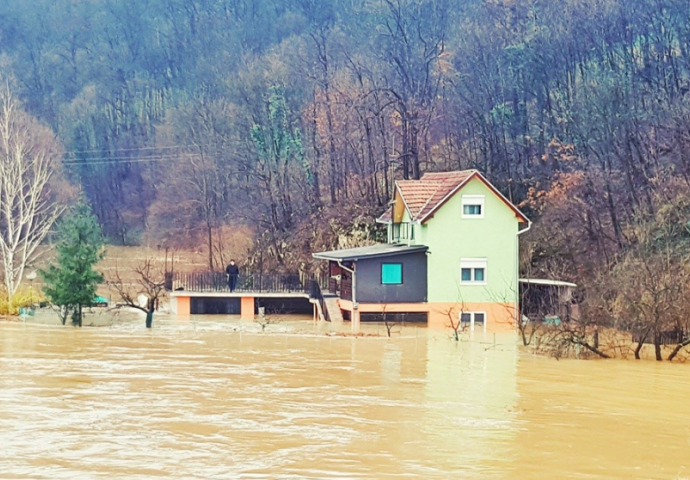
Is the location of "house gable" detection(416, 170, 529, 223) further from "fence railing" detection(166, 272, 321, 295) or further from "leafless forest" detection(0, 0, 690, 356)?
"fence railing" detection(166, 272, 321, 295)

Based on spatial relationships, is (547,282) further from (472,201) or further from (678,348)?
(678,348)

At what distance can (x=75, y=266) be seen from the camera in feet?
126

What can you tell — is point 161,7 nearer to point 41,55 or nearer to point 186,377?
point 41,55

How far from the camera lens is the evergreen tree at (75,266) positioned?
3819 centimetres

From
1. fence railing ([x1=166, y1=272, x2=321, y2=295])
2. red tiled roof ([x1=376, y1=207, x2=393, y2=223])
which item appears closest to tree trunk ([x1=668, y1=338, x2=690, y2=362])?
red tiled roof ([x1=376, y1=207, x2=393, y2=223])

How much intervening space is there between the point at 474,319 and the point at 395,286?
352 centimetres

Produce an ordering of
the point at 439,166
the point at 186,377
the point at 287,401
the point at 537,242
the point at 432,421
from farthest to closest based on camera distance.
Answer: the point at 439,166, the point at 537,242, the point at 186,377, the point at 287,401, the point at 432,421

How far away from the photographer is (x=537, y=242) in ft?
151

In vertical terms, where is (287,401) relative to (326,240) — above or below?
below

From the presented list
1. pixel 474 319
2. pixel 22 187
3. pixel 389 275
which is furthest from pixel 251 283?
pixel 474 319

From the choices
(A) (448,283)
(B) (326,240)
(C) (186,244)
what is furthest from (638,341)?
(C) (186,244)

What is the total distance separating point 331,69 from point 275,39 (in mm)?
21037

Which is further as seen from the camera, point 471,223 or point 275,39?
point 275,39

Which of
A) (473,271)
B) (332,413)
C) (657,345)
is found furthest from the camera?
(473,271)
